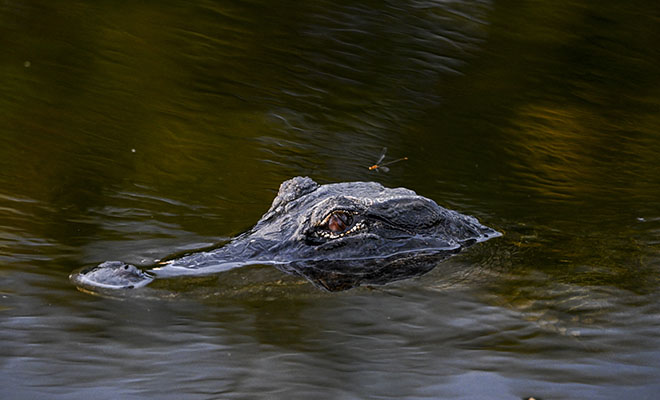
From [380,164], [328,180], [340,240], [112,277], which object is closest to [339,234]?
[340,240]

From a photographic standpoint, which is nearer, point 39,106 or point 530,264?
point 530,264

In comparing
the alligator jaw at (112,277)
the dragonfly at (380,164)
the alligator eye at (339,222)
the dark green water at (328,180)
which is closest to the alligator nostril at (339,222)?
the alligator eye at (339,222)

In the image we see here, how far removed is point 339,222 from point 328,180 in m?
1.84

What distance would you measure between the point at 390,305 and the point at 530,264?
114 centimetres

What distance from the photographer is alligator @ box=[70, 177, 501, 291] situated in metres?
4.26

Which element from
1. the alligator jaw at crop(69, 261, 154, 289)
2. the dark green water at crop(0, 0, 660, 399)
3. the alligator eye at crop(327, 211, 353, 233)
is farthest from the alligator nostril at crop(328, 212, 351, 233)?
the alligator jaw at crop(69, 261, 154, 289)

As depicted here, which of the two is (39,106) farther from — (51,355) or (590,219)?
(590,219)

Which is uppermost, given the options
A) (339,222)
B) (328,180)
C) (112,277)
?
(339,222)

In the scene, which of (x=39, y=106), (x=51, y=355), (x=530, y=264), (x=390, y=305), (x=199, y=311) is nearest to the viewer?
(x=51, y=355)

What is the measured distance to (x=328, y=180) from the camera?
6.33 meters

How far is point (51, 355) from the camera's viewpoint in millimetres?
3160

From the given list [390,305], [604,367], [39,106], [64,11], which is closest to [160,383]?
[390,305]

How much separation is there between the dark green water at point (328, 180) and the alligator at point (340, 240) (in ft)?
0.51

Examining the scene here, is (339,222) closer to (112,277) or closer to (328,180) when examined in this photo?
(112,277)
